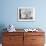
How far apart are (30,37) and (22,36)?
0.22 metres

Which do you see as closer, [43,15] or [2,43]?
[2,43]

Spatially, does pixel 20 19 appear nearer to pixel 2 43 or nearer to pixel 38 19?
pixel 38 19

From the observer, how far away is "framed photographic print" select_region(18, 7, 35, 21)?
13.1ft

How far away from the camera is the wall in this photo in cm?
398

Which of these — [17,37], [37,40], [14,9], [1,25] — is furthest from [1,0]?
[37,40]

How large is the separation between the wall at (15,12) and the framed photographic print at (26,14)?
0.33 ft

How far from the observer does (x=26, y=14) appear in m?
4.01

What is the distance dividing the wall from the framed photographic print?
0.10m

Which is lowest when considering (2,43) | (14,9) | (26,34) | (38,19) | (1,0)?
(2,43)

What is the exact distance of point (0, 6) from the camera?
398cm

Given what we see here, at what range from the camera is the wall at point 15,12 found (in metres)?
3.98

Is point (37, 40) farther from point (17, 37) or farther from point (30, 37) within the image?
point (17, 37)

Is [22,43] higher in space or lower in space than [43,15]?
lower

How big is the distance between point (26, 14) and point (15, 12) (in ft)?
1.16
